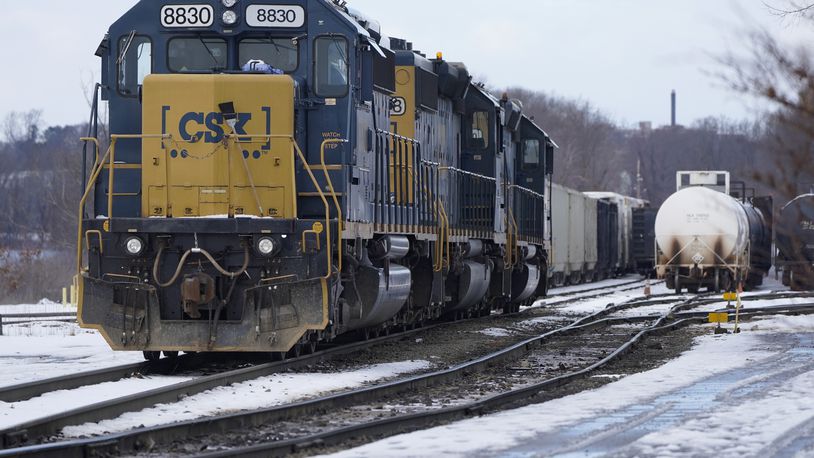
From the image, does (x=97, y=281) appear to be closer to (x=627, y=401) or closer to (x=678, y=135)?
(x=627, y=401)

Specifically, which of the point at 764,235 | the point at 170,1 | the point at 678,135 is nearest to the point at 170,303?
the point at 170,1

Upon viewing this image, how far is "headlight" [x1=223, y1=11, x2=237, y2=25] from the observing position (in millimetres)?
13625

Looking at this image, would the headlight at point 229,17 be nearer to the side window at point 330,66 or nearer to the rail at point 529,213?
the side window at point 330,66

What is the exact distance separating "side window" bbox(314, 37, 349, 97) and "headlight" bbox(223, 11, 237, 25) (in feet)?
2.88

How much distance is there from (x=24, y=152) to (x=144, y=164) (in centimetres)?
11268

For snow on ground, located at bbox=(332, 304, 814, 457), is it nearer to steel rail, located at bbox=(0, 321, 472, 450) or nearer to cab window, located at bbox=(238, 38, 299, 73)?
steel rail, located at bbox=(0, 321, 472, 450)

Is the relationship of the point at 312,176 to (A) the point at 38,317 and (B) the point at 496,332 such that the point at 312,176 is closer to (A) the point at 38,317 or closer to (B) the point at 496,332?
(B) the point at 496,332

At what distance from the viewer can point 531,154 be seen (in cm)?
2611

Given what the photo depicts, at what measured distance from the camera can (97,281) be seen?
42.5 feet

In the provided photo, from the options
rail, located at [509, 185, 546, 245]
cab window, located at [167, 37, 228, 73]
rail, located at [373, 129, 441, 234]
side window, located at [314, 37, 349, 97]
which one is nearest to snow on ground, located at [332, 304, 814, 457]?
rail, located at [373, 129, 441, 234]

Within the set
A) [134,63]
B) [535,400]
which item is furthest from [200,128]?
[535,400]

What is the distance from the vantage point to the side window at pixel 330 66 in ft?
45.1

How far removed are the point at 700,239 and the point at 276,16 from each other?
2376 cm

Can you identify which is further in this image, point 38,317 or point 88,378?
point 38,317
